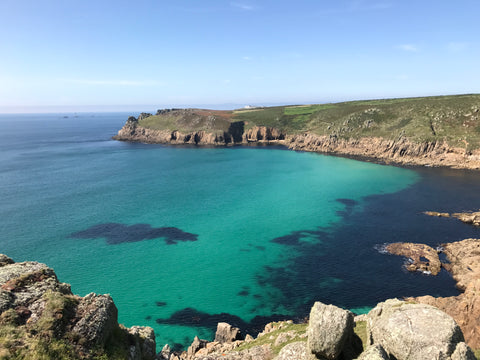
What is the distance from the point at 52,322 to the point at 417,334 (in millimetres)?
24909

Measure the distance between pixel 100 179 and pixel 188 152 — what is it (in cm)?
7271

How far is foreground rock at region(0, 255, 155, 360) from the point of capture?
1903 centimetres

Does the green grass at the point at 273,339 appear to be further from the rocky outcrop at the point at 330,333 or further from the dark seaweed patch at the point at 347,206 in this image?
the dark seaweed patch at the point at 347,206

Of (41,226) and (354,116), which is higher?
(354,116)

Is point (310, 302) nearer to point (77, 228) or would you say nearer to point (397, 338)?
point (397, 338)

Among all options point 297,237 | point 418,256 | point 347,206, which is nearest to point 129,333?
point 297,237

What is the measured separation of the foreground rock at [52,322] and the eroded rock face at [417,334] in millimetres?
19618

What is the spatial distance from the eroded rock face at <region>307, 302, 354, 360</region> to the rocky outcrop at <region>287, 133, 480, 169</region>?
450 ft

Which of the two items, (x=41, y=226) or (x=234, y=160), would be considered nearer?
(x=41, y=226)

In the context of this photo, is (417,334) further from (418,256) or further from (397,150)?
(397,150)

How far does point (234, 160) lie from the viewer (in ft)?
517

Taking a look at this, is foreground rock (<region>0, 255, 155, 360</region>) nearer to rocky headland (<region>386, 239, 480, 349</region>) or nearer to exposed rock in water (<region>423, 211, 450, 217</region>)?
rocky headland (<region>386, 239, 480, 349</region>)

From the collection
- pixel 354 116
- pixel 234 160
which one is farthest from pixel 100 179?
pixel 354 116

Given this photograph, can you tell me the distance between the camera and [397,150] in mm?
144250
